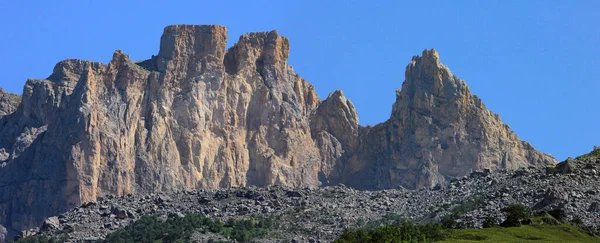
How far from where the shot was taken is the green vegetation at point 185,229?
115 m

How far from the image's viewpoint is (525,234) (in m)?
89.7

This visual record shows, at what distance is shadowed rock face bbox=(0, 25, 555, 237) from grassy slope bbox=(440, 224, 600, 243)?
3091 inches

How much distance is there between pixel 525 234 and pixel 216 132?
91580 mm

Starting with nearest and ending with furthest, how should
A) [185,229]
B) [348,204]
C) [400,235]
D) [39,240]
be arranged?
1. [400,235]
2. [185,229]
3. [39,240]
4. [348,204]

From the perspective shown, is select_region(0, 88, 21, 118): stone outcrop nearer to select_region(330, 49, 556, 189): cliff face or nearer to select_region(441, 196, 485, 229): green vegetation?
select_region(330, 49, 556, 189): cliff face

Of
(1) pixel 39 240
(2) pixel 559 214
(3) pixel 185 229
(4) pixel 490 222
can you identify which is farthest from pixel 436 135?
(2) pixel 559 214

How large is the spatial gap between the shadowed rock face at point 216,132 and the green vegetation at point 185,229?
4720 centimetres

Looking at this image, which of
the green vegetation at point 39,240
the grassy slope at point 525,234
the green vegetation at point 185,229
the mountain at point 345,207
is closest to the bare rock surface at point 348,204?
the mountain at point 345,207

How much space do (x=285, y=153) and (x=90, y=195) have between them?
23.6 meters

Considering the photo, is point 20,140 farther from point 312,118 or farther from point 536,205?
point 536,205

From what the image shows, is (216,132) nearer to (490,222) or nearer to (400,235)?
(490,222)

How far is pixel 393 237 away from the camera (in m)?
89.7

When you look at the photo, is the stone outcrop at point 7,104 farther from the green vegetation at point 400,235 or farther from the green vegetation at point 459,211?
the green vegetation at point 400,235

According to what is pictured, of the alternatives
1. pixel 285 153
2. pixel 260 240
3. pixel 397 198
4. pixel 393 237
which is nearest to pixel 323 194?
pixel 397 198
